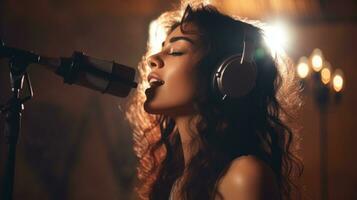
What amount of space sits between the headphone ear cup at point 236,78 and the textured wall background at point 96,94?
3831 mm

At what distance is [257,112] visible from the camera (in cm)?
174

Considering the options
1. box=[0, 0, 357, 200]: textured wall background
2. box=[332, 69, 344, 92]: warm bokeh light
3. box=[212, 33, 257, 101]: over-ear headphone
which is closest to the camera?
box=[212, 33, 257, 101]: over-ear headphone

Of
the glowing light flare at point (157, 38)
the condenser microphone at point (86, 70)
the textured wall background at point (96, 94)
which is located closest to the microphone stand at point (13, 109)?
the condenser microphone at point (86, 70)

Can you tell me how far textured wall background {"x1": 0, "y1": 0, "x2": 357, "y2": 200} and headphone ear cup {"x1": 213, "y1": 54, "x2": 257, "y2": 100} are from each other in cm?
383

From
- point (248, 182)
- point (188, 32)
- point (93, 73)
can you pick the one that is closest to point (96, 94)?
point (188, 32)

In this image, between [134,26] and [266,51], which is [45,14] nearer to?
[134,26]

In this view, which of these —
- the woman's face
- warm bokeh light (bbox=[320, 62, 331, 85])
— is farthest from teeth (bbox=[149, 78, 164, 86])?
warm bokeh light (bbox=[320, 62, 331, 85])

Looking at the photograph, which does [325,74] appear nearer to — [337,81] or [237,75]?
[337,81]

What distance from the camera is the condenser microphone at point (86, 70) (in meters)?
1.43

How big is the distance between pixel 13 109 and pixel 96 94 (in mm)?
4843

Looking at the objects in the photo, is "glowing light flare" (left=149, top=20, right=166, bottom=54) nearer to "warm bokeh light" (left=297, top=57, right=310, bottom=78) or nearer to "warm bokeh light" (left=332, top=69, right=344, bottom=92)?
"warm bokeh light" (left=297, top=57, right=310, bottom=78)

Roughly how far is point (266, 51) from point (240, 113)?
254 millimetres

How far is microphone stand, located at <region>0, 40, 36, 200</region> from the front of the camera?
1367 millimetres

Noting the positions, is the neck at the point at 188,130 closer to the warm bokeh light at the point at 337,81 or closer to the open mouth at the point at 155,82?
the open mouth at the point at 155,82
